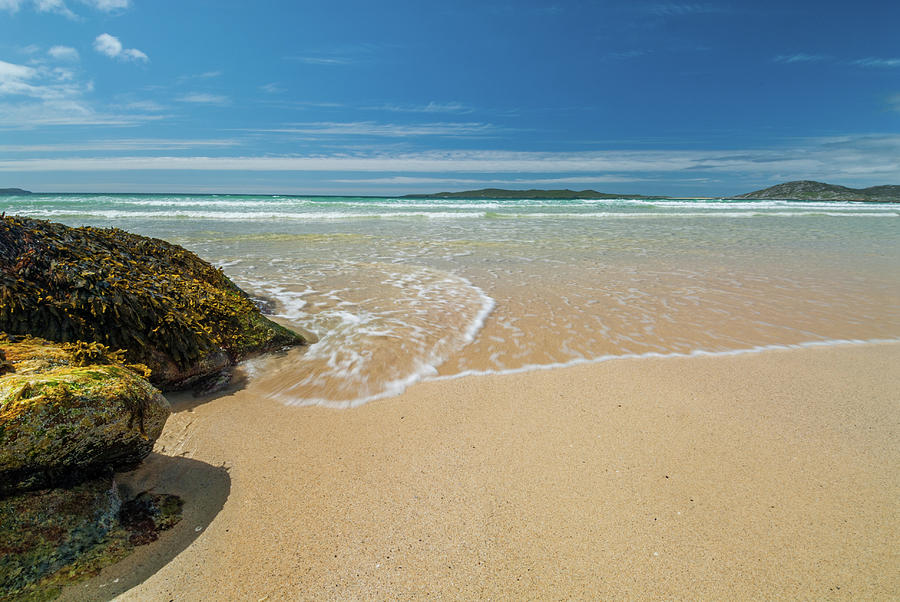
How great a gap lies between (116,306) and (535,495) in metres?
2.80

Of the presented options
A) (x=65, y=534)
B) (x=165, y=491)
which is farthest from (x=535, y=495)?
(x=65, y=534)

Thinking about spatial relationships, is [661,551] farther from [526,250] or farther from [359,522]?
[526,250]

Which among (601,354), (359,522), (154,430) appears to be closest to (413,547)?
(359,522)

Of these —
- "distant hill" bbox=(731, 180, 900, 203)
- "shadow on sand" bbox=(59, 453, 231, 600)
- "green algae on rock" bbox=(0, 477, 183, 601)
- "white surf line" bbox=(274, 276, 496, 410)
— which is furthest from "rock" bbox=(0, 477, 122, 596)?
"distant hill" bbox=(731, 180, 900, 203)

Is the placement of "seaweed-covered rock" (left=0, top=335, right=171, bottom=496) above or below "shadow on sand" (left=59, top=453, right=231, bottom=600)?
above

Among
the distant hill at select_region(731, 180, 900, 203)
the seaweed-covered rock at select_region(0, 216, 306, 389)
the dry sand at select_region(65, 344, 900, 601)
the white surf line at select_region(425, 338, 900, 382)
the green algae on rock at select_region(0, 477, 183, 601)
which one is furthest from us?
the distant hill at select_region(731, 180, 900, 203)

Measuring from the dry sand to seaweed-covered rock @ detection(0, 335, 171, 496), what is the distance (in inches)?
12.2

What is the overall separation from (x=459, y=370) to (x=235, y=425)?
5.17 feet

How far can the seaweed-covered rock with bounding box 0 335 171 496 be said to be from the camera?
1.49 metres

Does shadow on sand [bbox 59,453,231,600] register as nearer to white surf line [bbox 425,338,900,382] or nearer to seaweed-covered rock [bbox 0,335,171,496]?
seaweed-covered rock [bbox 0,335,171,496]

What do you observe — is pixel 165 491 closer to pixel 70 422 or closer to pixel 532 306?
pixel 70 422

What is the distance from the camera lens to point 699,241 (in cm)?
1171

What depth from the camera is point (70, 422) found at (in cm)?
156

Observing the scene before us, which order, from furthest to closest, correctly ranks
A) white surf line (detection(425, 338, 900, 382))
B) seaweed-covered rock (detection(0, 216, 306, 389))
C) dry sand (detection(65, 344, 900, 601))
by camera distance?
white surf line (detection(425, 338, 900, 382)), seaweed-covered rock (detection(0, 216, 306, 389)), dry sand (detection(65, 344, 900, 601))
